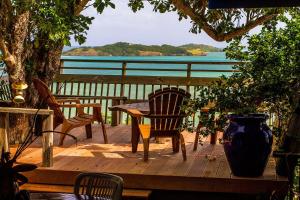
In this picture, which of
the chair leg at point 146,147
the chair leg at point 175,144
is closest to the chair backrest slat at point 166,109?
the chair leg at point 146,147

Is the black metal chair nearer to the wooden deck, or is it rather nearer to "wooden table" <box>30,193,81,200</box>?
"wooden table" <box>30,193,81,200</box>

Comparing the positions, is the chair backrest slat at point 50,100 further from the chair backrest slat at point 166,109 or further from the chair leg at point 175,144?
the chair leg at point 175,144

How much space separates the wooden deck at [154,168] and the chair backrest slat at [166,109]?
0.37m

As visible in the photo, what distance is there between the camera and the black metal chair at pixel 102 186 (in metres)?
3.19

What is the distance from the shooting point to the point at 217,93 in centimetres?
525

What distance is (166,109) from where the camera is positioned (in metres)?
5.93

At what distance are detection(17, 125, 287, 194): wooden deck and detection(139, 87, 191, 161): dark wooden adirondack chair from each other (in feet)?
0.98

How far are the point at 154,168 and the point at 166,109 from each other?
764 millimetres

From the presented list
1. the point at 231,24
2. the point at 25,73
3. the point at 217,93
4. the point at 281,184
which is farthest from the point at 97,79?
the point at 281,184

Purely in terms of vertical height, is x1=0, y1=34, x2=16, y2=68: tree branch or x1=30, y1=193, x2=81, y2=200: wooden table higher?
x1=0, y1=34, x2=16, y2=68: tree branch

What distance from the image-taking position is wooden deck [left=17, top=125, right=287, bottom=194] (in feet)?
16.6

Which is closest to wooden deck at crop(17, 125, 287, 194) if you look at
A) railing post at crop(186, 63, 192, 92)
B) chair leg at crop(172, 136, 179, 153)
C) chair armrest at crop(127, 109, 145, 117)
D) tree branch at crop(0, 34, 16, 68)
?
chair leg at crop(172, 136, 179, 153)

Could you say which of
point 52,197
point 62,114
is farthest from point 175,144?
point 52,197

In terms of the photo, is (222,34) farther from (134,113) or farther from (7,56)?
(7,56)
